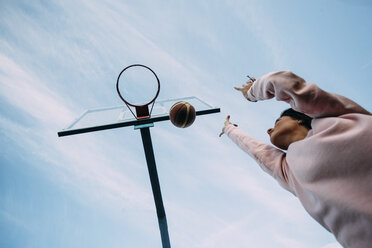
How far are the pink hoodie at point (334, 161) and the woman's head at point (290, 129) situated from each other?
223 millimetres

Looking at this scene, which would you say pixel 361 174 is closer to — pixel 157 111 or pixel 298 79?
pixel 298 79

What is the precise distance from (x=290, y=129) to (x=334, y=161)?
0.54 meters

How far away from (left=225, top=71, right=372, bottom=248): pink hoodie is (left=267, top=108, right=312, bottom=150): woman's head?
0.73 ft

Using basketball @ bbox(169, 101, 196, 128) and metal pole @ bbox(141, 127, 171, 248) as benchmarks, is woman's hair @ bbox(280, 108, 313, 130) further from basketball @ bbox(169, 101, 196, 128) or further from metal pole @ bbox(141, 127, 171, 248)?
metal pole @ bbox(141, 127, 171, 248)

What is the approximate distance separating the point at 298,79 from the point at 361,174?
2.13 ft

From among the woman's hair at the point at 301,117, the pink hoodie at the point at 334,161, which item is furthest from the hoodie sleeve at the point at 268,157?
the woman's hair at the point at 301,117

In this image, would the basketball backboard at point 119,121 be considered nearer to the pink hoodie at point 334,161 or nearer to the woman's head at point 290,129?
the woman's head at point 290,129

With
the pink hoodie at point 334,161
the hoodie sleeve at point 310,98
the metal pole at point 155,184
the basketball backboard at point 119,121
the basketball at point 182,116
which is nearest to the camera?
the pink hoodie at point 334,161

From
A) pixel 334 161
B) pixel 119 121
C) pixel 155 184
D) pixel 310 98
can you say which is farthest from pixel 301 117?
pixel 155 184

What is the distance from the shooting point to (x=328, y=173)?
960mm

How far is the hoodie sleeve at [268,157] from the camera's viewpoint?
143 centimetres

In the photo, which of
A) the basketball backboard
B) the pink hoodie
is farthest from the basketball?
the pink hoodie

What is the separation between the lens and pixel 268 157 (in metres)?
1.61

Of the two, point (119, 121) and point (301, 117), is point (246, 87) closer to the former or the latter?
point (301, 117)
